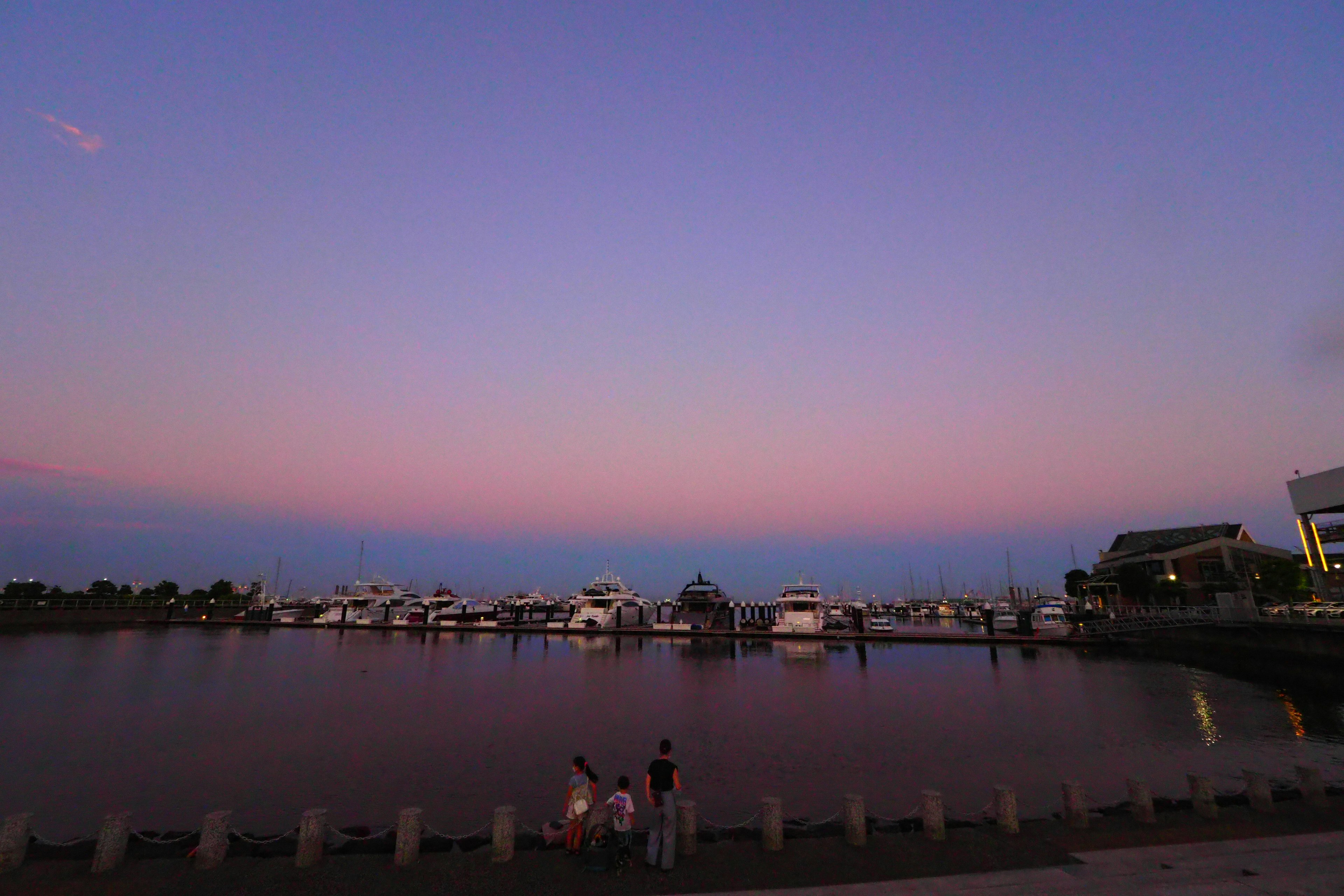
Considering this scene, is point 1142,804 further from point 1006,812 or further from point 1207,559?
point 1207,559

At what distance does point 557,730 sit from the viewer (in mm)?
25125

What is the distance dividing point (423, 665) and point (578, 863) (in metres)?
39.9

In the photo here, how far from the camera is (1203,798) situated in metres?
11.0

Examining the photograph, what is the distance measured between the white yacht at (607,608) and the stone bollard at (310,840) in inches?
2395

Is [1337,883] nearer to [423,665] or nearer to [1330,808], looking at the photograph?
[1330,808]

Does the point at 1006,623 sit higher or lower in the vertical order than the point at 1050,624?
lower

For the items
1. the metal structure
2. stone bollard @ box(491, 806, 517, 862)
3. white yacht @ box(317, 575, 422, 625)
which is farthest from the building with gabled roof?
white yacht @ box(317, 575, 422, 625)

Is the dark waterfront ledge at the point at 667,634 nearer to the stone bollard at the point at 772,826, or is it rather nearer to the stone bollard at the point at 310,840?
the stone bollard at the point at 772,826

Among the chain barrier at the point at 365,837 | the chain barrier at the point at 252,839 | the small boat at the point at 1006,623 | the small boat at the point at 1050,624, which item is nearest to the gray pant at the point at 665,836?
the chain barrier at the point at 365,837

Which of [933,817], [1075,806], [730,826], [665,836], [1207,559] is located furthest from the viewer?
[1207,559]

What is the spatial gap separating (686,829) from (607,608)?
67.3 meters

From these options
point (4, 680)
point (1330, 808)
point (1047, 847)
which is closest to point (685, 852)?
point (1047, 847)

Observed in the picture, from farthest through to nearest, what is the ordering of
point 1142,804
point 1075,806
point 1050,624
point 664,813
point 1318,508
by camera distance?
1. point 1050,624
2. point 1318,508
3. point 1142,804
4. point 1075,806
5. point 664,813

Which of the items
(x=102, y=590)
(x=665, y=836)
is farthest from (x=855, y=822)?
(x=102, y=590)
